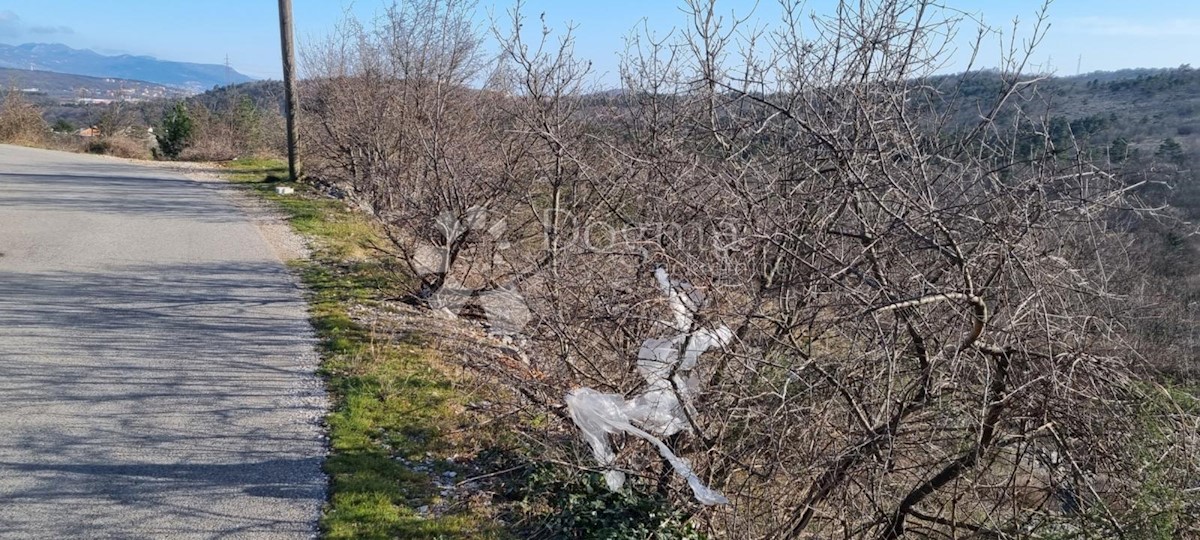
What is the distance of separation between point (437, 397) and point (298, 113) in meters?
14.0

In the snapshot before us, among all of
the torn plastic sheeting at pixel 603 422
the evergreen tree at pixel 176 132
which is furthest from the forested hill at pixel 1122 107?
the evergreen tree at pixel 176 132

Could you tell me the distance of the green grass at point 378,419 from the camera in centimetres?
430

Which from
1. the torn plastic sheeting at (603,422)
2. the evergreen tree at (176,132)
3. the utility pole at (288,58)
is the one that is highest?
the utility pole at (288,58)

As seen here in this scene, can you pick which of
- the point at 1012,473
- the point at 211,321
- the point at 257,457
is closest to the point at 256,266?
the point at 211,321

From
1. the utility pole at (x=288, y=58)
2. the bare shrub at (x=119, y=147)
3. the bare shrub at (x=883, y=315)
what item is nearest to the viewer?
the bare shrub at (x=883, y=315)

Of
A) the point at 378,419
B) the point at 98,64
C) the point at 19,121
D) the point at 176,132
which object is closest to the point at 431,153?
the point at 378,419

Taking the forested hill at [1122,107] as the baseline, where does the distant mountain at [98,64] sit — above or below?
above

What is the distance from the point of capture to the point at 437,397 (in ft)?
20.1

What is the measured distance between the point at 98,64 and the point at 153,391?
449 ft

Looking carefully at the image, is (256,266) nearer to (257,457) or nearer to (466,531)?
(257,457)

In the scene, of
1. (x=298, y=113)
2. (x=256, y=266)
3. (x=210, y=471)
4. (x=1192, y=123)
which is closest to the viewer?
(x=210, y=471)

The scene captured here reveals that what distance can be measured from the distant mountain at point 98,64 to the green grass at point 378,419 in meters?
88.4

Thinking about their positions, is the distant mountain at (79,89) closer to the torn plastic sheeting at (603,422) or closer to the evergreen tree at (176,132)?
the evergreen tree at (176,132)

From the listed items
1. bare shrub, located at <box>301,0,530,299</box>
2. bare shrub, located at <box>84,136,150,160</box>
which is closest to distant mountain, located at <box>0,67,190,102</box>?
bare shrub, located at <box>84,136,150,160</box>
